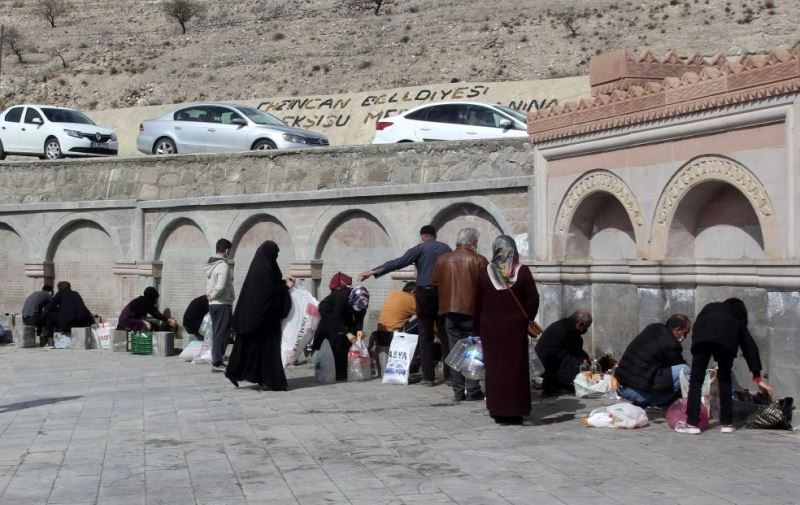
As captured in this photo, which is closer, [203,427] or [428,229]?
[203,427]

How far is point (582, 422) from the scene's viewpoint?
33.0 ft

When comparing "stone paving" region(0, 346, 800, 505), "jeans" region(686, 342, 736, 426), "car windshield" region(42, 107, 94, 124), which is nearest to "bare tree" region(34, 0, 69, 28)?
"car windshield" region(42, 107, 94, 124)

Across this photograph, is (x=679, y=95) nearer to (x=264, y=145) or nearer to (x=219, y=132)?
(x=264, y=145)

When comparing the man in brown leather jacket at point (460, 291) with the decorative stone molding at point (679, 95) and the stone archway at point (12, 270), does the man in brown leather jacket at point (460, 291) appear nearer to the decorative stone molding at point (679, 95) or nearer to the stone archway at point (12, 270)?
the decorative stone molding at point (679, 95)

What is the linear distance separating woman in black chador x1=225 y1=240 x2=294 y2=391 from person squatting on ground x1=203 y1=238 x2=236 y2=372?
173 centimetres

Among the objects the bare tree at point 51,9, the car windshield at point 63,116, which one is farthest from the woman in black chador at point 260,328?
the bare tree at point 51,9

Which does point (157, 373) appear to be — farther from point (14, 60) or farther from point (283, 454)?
point (14, 60)

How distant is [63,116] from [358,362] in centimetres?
1442

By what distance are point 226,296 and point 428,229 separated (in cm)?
283

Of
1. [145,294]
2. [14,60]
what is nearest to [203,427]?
[145,294]

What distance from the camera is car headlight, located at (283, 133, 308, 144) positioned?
849 inches

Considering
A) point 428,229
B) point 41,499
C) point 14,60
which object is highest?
point 14,60

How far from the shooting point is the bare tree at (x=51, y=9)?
233 feet

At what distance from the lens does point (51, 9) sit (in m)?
71.1
